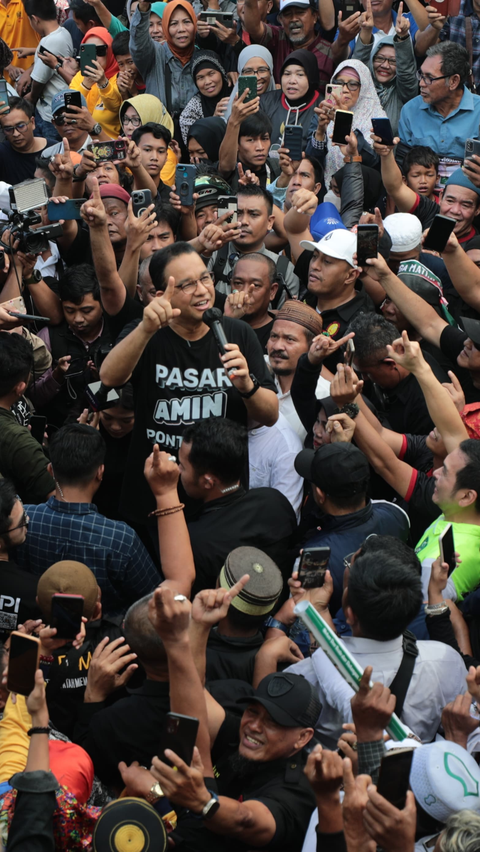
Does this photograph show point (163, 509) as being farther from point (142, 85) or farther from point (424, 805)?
point (142, 85)

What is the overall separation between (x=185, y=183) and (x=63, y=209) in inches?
29.9

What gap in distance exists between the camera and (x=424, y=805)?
7.20 ft

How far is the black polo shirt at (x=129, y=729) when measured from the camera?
256cm

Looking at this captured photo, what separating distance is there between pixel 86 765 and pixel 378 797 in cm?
92

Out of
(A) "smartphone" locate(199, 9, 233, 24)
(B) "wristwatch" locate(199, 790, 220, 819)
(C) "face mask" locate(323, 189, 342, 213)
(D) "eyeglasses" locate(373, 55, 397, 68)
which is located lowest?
(C) "face mask" locate(323, 189, 342, 213)

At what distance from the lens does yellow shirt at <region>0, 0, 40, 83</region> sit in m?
8.72

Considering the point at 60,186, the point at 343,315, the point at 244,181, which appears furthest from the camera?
the point at 244,181

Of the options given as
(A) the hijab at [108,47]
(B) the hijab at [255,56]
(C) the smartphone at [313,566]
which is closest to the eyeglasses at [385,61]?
(B) the hijab at [255,56]

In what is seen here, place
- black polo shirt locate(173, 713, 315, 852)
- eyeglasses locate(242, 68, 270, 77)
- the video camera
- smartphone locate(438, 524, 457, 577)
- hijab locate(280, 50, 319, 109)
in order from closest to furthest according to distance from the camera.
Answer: black polo shirt locate(173, 713, 315, 852) → smartphone locate(438, 524, 457, 577) → the video camera → hijab locate(280, 50, 319, 109) → eyeglasses locate(242, 68, 270, 77)

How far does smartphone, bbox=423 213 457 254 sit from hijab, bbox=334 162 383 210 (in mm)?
1961

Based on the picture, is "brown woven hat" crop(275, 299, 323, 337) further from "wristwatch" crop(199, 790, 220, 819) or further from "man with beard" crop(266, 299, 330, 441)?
"wristwatch" crop(199, 790, 220, 819)

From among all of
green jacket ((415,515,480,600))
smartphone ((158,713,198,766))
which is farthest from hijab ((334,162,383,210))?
smartphone ((158,713,198,766))

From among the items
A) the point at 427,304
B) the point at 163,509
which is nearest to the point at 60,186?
the point at 427,304

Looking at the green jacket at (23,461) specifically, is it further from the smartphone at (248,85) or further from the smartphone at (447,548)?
the smartphone at (248,85)
